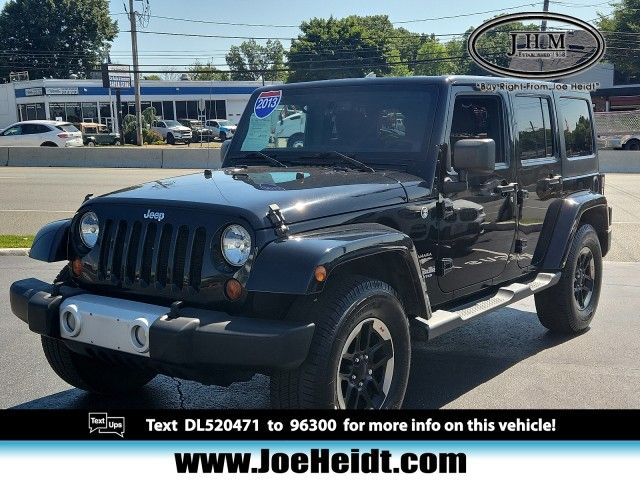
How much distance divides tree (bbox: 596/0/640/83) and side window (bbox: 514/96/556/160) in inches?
2077

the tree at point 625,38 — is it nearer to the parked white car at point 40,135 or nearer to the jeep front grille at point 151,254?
the parked white car at point 40,135

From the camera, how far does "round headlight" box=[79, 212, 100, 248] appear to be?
4004mm

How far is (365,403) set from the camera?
12.6ft

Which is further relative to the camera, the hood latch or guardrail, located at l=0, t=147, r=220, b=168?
guardrail, located at l=0, t=147, r=220, b=168

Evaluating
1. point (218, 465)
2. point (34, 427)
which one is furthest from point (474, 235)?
point (34, 427)

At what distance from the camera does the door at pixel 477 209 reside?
15.1 ft

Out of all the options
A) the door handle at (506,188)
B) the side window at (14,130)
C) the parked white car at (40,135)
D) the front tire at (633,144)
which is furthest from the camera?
the side window at (14,130)

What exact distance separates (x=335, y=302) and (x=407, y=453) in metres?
0.78

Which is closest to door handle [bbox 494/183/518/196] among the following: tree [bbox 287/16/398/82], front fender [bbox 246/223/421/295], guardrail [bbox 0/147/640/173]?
front fender [bbox 246/223/421/295]

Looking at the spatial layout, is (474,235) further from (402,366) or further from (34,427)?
(34,427)

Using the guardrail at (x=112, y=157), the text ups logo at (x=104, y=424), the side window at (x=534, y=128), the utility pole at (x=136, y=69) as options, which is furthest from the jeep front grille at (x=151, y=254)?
the utility pole at (x=136, y=69)

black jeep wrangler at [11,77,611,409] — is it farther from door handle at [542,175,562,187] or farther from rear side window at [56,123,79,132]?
rear side window at [56,123,79,132]

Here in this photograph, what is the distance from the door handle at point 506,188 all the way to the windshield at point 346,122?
0.79 metres

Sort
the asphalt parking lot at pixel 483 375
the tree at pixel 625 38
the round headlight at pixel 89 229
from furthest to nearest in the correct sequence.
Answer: the tree at pixel 625 38 → the asphalt parking lot at pixel 483 375 → the round headlight at pixel 89 229
